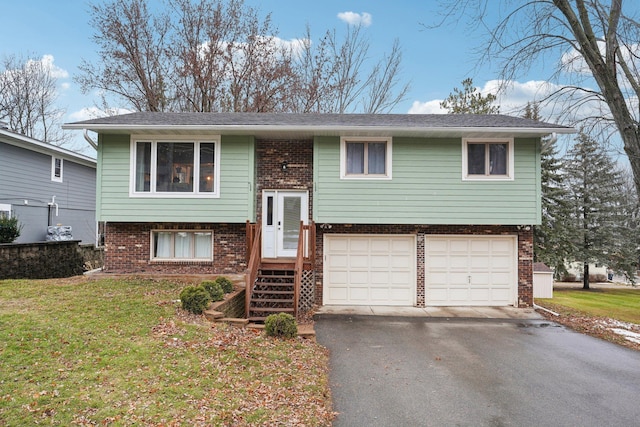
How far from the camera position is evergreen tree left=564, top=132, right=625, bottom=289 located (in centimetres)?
2150

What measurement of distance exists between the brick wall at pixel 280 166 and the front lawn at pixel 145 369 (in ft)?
15.2

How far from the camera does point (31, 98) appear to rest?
21688 mm

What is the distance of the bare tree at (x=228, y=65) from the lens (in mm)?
18453

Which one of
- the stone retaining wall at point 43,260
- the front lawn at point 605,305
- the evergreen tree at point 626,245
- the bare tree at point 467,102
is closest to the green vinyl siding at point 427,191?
the front lawn at point 605,305

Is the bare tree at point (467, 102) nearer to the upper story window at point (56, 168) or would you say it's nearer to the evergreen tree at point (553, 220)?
the evergreen tree at point (553, 220)

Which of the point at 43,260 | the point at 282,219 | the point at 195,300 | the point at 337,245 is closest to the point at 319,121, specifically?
the point at 282,219

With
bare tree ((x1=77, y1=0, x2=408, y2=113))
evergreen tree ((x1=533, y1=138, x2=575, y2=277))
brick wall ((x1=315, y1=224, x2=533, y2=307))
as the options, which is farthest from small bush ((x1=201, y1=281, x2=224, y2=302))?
evergreen tree ((x1=533, y1=138, x2=575, y2=277))

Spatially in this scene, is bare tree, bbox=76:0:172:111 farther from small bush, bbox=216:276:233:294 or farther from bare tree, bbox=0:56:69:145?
small bush, bbox=216:276:233:294

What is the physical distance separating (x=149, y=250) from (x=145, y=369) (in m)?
6.63

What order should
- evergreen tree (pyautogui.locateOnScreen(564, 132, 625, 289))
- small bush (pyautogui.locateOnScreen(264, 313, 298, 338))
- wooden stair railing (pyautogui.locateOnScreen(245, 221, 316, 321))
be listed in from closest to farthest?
1. small bush (pyautogui.locateOnScreen(264, 313, 298, 338))
2. wooden stair railing (pyautogui.locateOnScreen(245, 221, 316, 321))
3. evergreen tree (pyautogui.locateOnScreen(564, 132, 625, 289))

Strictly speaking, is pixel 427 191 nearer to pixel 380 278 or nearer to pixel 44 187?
pixel 380 278

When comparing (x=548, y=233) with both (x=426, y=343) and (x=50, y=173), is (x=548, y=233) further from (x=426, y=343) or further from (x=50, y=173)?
(x=50, y=173)

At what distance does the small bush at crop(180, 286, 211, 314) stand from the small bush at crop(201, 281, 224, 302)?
1.49 ft

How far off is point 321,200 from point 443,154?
3.70 metres
